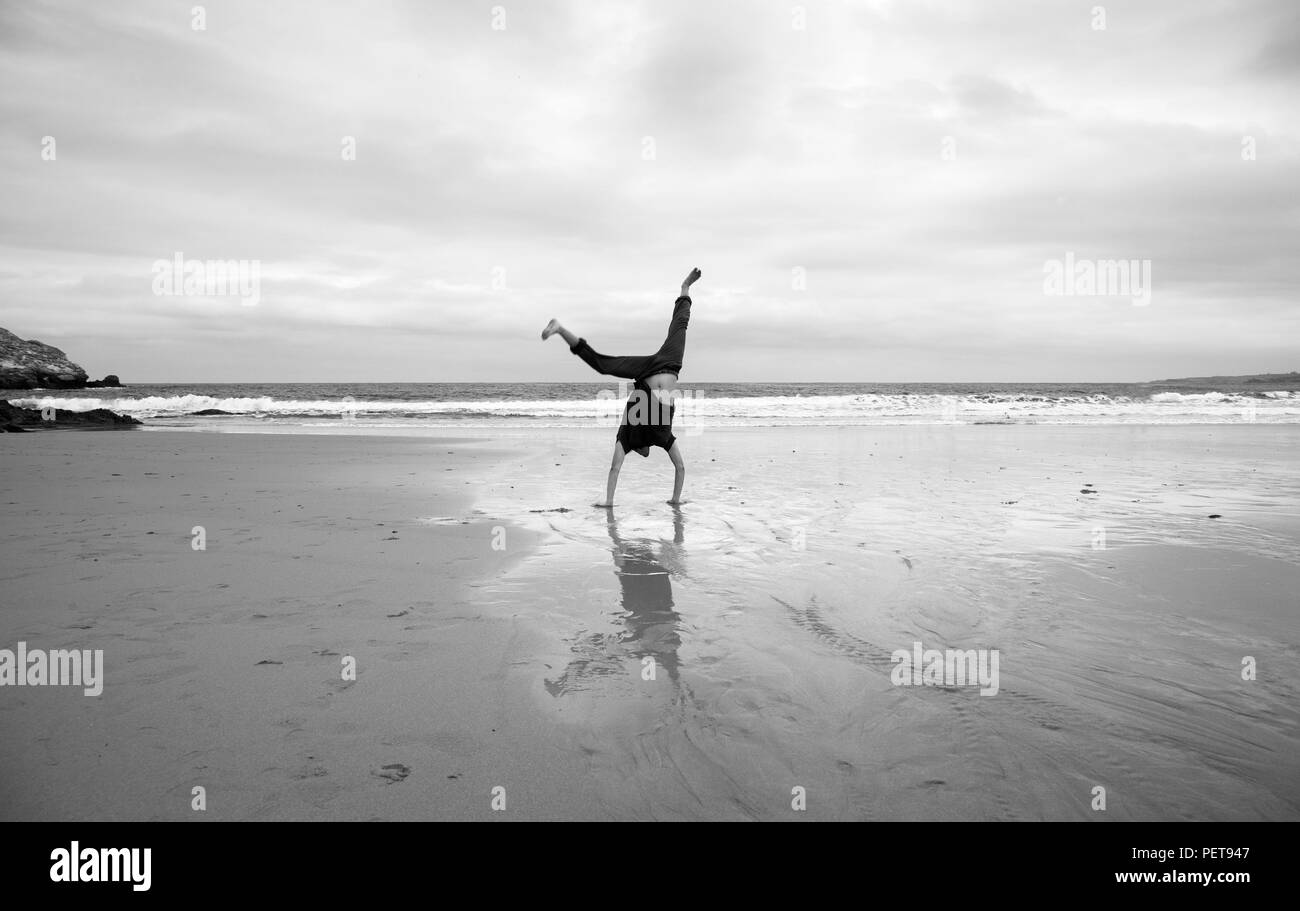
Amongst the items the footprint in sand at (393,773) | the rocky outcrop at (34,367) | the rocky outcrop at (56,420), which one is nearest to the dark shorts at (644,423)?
the footprint in sand at (393,773)

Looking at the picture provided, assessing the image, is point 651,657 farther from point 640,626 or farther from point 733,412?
point 733,412

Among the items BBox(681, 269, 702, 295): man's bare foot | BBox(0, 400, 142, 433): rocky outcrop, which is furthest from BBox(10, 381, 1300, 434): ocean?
BBox(681, 269, 702, 295): man's bare foot

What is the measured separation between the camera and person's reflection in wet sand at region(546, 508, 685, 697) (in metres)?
3.11

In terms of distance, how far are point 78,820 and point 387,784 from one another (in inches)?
32.9

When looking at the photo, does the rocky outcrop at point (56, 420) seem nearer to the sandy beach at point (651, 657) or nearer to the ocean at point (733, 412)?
the ocean at point (733, 412)

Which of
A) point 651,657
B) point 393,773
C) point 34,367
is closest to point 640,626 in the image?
point 651,657

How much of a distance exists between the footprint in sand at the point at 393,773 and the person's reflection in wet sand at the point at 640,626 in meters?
0.71

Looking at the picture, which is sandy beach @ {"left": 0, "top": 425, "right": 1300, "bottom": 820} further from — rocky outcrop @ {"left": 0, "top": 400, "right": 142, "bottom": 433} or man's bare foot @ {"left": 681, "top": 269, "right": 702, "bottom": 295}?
rocky outcrop @ {"left": 0, "top": 400, "right": 142, "bottom": 433}

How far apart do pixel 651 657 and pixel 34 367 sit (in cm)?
6375

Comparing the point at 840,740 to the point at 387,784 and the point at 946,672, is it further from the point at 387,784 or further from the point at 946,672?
the point at 387,784

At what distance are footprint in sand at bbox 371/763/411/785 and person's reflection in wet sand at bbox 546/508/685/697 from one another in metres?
0.71

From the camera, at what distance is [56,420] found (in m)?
19.5
